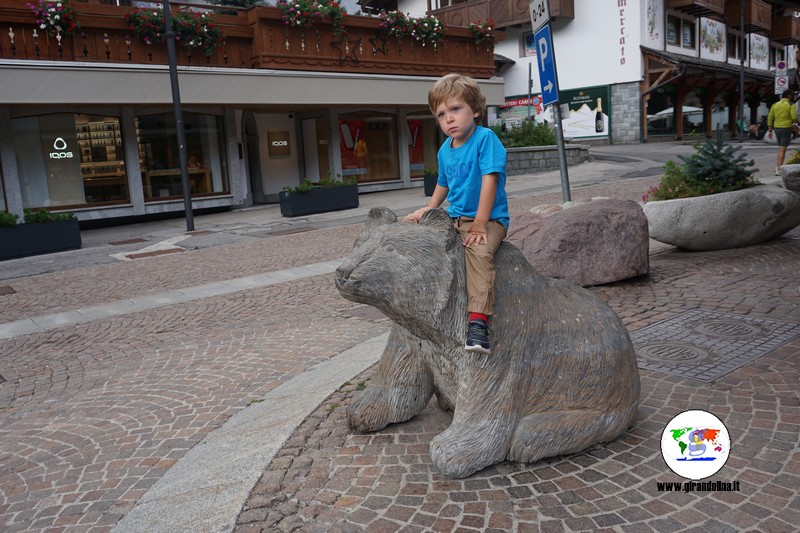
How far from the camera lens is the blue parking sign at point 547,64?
333 inches

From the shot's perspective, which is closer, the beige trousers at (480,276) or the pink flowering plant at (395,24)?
the beige trousers at (480,276)

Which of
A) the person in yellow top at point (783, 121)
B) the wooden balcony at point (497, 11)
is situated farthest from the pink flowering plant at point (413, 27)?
the wooden balcony at point (497, 11)

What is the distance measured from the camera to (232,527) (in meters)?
2.83

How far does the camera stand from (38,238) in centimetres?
1309

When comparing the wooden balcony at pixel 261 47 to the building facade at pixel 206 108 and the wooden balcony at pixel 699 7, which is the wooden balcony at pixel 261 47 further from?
the wooden balcony at pixel 699 7

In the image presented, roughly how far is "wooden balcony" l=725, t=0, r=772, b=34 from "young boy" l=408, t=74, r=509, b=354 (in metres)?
42.5

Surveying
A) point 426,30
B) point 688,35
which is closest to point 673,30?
point 688,35

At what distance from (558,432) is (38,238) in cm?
1303

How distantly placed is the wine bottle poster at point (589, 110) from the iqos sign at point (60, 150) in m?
25.0

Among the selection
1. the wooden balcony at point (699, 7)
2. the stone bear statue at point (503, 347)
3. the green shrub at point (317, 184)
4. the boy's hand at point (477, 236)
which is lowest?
the stone bear statue at point (503, 347)

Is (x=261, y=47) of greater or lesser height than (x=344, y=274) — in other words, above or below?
above

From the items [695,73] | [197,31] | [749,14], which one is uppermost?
[749,14]

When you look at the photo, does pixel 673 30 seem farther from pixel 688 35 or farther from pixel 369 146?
pixel 369 146

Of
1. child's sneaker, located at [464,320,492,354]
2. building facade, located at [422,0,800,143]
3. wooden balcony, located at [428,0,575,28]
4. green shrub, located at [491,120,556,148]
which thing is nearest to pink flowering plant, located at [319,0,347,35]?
green shrub, located at [491,120,556,148]
